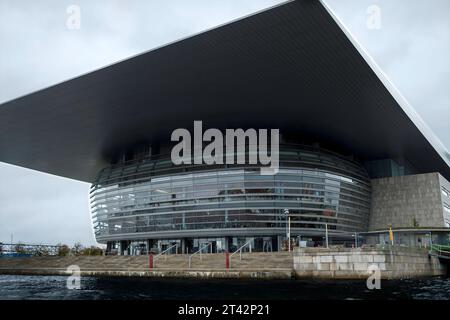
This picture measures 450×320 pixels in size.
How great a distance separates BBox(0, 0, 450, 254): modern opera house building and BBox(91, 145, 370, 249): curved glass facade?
121 millimetres

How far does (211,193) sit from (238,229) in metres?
4.04

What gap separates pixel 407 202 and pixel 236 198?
813 inches

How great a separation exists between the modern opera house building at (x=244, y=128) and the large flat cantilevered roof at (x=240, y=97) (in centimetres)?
11

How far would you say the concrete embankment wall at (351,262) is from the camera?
23609mm

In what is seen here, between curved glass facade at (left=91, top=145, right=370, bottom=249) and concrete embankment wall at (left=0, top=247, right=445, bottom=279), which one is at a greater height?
curved glass facade at (left=91, top=145, right=370, bottom=249)

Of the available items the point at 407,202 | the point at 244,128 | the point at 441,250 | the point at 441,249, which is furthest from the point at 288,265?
the point at 407,202

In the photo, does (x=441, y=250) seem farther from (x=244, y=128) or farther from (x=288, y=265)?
(x=244, y=128)

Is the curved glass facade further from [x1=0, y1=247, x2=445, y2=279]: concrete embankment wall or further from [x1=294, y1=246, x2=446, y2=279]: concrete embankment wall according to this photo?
[x1=294, y1=246, x2=446, y2=279]: concrete embankment wall

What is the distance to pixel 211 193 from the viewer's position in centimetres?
4197

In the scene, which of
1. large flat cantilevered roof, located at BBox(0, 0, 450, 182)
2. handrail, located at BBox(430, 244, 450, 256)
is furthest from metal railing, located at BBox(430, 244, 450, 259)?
large flat cantilevered roof, located at BBox(0, 0, 450, 182)

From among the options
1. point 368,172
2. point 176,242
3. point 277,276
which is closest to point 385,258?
point 277,276

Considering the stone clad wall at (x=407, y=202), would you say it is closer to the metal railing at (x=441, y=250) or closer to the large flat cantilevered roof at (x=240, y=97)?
the large flat cantilevered roof at (x=240, y=97)

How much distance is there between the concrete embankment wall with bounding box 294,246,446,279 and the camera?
23.6 metres

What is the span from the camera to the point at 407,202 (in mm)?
50250
